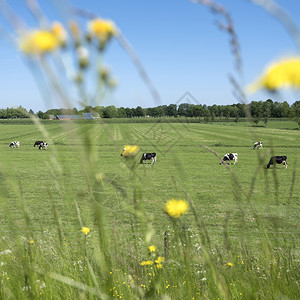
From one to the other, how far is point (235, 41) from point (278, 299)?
0.59m

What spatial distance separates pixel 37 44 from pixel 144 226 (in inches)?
17.7

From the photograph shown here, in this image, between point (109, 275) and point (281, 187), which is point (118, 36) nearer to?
point (109, 275)

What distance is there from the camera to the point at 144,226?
30.7 inches

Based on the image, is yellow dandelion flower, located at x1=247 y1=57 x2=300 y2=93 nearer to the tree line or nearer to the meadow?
the tree line

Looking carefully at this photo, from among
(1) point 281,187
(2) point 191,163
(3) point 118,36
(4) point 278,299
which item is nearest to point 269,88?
(3) point 118,36

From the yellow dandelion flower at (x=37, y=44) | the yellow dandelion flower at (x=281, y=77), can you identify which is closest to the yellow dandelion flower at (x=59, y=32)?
the yellow dandelion flower at (x=37, y=44)

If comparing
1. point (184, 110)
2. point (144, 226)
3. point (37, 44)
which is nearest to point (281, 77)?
point (37, 44)

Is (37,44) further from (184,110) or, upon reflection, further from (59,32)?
(184,110)

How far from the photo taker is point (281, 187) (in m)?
11.5

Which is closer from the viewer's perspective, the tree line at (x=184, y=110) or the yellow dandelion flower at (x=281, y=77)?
the yellow dandelion flower at (x=281, y=77)

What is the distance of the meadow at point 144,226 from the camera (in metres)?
0.77

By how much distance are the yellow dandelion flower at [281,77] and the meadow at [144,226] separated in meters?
0.26

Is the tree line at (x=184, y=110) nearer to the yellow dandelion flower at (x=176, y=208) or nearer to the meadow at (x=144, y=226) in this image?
the meadow at (x=144, y=226)

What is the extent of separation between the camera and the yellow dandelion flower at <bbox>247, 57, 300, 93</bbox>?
0.39 m
